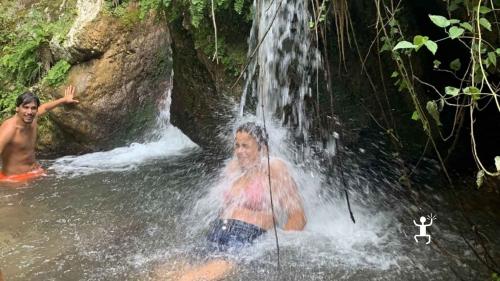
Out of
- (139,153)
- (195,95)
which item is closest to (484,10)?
(195,95)

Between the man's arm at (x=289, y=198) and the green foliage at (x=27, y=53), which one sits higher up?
the green foliage at (x=27, y=53)

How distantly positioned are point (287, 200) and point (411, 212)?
1.25 metres

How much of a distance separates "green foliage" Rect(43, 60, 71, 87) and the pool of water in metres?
1.78

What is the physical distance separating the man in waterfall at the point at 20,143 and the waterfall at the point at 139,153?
33cm

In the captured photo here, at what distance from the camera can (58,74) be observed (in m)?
7.31

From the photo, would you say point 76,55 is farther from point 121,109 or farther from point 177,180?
point 177,180

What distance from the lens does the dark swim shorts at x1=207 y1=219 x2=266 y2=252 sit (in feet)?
13.5

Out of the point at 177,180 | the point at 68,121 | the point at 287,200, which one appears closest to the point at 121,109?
the point at 68,121

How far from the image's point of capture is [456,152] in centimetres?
537

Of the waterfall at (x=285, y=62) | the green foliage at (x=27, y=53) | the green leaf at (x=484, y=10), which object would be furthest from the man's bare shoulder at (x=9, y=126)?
the green leaf at (x=484, y=10)

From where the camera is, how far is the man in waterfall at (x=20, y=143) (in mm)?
6273

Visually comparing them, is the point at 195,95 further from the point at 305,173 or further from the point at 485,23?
the point at 485,23

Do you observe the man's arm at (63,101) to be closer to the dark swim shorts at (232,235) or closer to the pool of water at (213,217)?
the pool of water at (213,217)

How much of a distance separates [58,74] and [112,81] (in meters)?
0.82
